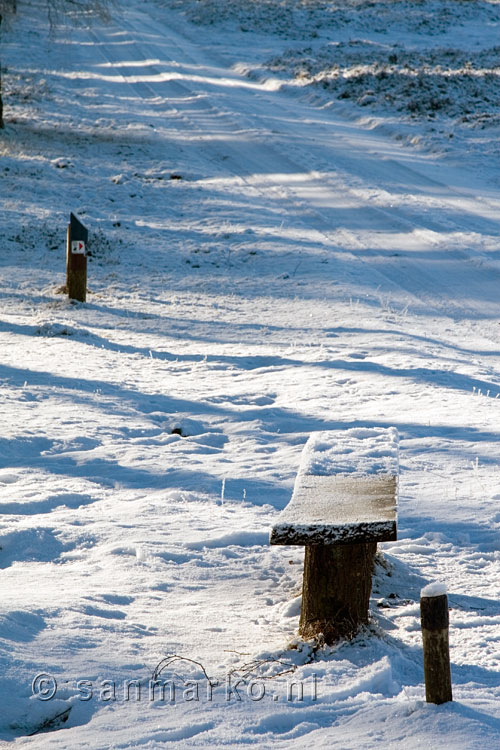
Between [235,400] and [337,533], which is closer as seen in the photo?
[337,533]

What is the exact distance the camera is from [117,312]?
1124 cm

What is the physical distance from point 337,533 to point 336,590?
391 millimetres

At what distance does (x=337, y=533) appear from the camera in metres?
3.54

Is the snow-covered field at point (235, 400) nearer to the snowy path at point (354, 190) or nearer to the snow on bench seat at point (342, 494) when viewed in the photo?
the snowy path at point (354, 190)

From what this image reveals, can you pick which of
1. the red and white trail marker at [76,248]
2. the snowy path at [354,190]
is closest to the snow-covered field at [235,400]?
the snowy path at [354,190]

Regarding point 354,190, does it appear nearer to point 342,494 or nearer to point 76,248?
point 76,248

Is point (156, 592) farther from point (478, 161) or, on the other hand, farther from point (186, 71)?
point (186, 71)

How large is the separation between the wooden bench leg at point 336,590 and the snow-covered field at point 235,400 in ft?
0.34

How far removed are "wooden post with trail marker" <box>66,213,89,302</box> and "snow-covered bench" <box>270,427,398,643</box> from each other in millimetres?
7434

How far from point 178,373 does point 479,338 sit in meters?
3.64

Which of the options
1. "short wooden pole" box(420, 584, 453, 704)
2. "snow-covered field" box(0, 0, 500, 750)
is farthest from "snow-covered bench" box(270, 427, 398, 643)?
"short wooden pole" box(420, 584, 453, 704)

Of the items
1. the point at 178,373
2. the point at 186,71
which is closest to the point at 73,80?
the point at 186,71

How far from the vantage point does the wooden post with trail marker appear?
1098 cm

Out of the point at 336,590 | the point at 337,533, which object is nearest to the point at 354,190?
the point at 336,590
